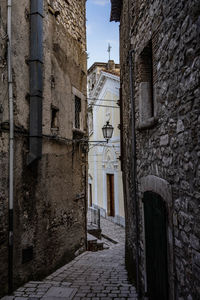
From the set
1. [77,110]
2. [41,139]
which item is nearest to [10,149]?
[41,139]

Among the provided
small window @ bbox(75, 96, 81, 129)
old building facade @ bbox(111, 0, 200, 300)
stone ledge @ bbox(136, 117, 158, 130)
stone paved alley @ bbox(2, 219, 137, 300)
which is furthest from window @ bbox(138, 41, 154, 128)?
small window @ bbox(75, 96, 81, 129)

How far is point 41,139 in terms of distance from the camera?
6.83m

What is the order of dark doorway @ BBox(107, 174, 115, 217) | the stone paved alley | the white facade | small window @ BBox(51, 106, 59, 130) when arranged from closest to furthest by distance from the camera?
the stone paved alley → small window @ BBox(51, 106, 59, 130) → the white facade → dark doorway @ BBox(107, 174, 115, 217)

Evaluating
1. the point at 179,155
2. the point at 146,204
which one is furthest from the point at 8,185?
the point at 179,155

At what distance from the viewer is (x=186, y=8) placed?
3.12 m

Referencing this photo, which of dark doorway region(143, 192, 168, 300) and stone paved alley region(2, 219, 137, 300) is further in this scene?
stone paved alley region(2, 219, 137, 300)

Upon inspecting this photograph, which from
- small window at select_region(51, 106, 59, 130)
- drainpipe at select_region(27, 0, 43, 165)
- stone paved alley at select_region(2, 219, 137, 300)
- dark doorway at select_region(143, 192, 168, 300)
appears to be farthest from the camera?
small window at select_region(51, 106, 59, 130)

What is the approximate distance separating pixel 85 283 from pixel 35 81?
4703mm

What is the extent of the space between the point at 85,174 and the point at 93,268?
3.38 meters

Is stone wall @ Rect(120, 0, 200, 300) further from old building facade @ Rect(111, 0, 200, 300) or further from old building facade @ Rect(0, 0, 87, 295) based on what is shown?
old building facade @ Rect(0, 0, 87, 295)

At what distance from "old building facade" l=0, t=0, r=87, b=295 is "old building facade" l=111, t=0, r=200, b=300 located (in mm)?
2446

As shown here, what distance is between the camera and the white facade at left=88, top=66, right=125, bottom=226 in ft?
52.7

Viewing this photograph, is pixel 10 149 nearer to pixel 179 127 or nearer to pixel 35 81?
pixel 35 81

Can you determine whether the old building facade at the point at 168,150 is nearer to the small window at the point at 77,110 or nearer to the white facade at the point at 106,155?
the small window at the point at 77,110
